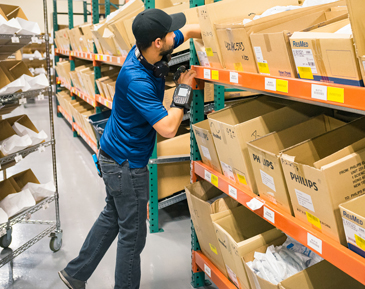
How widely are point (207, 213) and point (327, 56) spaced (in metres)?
1.10

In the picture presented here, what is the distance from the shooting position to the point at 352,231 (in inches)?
45.1

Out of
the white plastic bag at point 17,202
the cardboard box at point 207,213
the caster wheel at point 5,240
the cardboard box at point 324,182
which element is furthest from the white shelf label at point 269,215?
the caster wheel at point 5,240

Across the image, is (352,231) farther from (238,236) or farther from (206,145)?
(206,145)

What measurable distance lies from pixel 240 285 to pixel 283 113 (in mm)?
915

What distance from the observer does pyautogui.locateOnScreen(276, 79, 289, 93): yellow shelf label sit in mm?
1362

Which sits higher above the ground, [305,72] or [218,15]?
[218,15]

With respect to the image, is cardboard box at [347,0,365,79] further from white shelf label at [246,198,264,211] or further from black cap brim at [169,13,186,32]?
black cap brim at [169,13,186,32]

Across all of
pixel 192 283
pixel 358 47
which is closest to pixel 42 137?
pixel 192 283

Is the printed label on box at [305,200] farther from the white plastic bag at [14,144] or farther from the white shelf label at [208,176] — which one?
the white plastic bag at [14,144]

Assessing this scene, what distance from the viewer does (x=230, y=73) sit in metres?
1.73

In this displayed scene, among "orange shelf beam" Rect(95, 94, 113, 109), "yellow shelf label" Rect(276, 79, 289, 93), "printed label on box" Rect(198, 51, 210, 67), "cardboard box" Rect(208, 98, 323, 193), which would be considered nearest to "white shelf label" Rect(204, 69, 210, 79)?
"printed label on box" Rect(198, 51, 210, 67)

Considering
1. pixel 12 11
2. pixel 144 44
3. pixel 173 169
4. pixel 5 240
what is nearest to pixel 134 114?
pixel 144 44

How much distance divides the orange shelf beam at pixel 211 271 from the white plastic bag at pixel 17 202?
49.2 inches

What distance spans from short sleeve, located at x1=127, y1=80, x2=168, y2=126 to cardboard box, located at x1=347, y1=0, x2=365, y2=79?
0.93 metres
